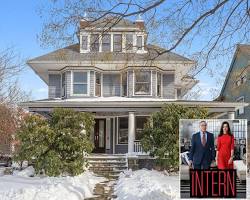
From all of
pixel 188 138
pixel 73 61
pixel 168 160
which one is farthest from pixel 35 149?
pixel 188 138

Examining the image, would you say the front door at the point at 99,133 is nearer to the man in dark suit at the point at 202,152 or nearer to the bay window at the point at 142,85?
the bay window at the point at 142,85

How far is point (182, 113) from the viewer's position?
19453 mm

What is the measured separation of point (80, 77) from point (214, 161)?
61.3 feet

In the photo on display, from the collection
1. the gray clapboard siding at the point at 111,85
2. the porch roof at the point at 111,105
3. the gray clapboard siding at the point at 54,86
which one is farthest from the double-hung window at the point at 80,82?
the porch roof at the point at 111,105

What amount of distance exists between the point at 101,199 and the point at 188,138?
6.06 metres

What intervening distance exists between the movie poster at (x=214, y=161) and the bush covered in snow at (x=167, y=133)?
11889mm

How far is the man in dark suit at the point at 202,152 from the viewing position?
6.63m

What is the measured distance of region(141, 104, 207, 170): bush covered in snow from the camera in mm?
18797

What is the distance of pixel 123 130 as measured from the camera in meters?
25.8

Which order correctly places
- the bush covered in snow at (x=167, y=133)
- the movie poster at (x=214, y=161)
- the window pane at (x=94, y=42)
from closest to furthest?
1. the movie poster at (x=214, y=161)
2. the window pane at (x=94, y=42)
3. the bush covered in snow at (x=167, y=133)

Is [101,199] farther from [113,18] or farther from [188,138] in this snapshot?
[188,138]

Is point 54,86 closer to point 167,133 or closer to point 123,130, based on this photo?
point 123,130

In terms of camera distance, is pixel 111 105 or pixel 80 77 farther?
pixel 80 77

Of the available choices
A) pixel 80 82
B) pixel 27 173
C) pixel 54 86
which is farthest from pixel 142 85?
pixel 27 173
